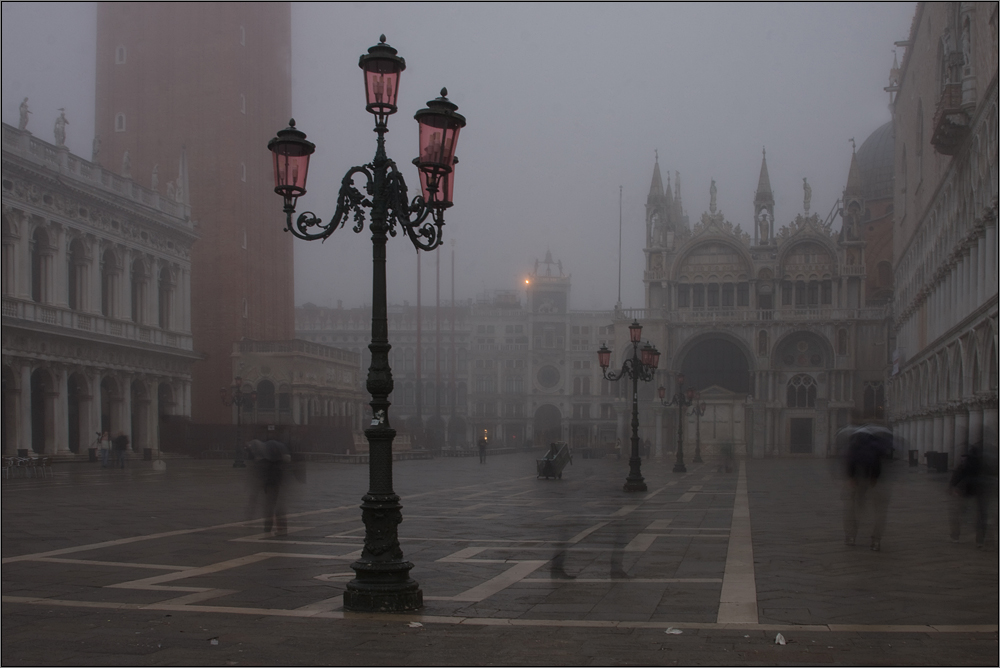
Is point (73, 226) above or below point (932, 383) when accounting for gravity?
above

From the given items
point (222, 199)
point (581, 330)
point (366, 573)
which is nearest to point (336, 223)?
point (366, 573)

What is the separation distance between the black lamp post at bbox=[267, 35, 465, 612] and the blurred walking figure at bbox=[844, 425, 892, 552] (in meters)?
6.04

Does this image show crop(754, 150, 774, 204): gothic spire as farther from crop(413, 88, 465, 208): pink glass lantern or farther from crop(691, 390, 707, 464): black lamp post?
crop(413, 88, 465, 208): pink glass lantern

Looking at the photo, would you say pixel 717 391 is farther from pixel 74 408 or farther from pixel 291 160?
pixel 291 160

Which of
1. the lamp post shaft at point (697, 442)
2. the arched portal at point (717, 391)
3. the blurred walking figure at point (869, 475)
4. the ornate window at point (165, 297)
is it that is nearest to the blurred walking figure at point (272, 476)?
the blurred walking figure at point (869, 475)

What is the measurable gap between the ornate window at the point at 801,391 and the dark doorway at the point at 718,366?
2.70 metres

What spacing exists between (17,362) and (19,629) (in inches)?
1212

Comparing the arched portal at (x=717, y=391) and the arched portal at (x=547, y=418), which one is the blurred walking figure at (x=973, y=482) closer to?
the arched portal at (x=717, y=391)

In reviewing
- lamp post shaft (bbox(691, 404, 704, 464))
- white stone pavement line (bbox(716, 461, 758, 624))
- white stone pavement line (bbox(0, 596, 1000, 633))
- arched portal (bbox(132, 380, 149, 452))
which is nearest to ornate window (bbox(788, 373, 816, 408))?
lamp post shaft (bbox(691, 404, 704, 464))

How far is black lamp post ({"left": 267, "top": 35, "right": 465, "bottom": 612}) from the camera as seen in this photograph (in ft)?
26.7

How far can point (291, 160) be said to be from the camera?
348 inches

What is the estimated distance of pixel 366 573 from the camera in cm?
813

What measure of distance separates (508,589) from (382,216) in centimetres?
359

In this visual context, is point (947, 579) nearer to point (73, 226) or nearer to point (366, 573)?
point (366, 573)
